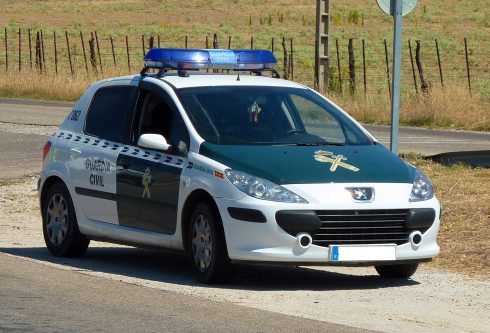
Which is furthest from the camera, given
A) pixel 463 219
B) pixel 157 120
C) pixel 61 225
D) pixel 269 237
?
pixel 463 219

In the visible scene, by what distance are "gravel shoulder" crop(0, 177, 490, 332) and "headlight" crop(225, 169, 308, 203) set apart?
682mm

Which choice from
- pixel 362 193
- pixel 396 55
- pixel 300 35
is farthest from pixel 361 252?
pixel 300 35

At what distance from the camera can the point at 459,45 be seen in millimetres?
68688

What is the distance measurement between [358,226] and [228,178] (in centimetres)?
97

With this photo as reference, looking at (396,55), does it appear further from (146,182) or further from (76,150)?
(146,182)

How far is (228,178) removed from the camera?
31.3ft

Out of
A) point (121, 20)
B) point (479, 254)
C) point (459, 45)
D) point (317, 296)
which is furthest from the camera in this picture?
point (121, 20)

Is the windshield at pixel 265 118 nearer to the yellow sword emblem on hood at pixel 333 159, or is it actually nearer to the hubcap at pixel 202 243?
the yellow sword emblem on hood at pixel 333 159

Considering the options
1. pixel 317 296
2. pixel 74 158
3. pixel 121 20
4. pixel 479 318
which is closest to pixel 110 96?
pixel 74 158

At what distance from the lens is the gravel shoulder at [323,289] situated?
8.52m

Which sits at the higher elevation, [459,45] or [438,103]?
[438,103]

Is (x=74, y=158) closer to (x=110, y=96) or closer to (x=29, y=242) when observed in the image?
(x=110, y=96)

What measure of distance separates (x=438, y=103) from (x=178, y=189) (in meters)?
20.2

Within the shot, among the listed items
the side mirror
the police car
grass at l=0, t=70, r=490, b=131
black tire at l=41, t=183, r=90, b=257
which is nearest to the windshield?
the police car
